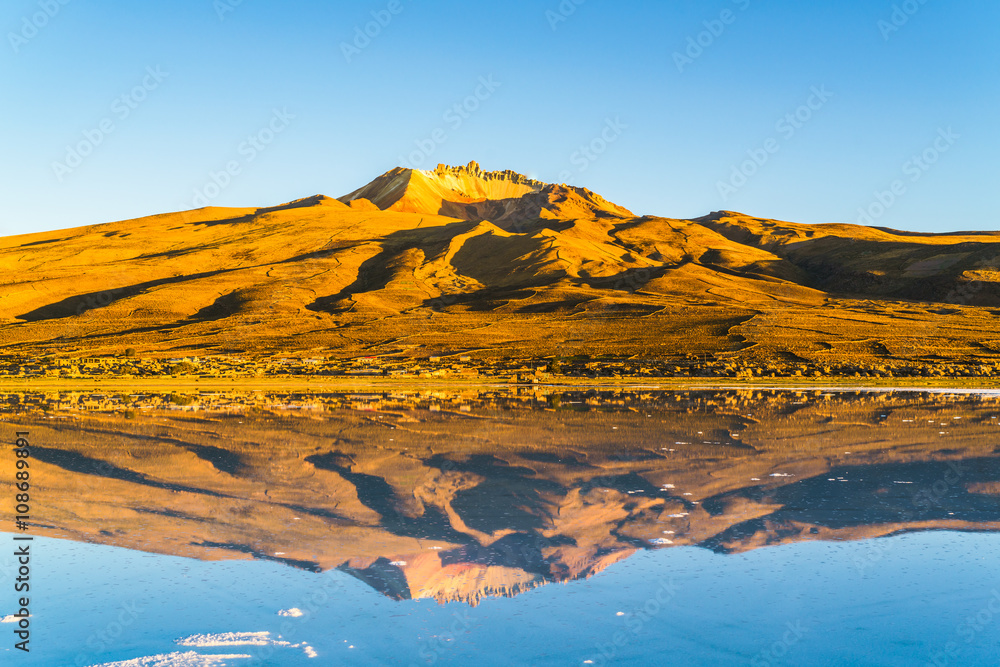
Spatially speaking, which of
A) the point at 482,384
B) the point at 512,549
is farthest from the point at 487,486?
the point at 482,384

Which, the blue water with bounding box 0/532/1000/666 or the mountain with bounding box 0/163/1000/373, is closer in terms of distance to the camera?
the blue water with bounding box 0/532/1000/666

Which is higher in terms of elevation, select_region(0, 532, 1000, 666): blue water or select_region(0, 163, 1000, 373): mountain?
select_region(0, 163, 1000, 373): mountain

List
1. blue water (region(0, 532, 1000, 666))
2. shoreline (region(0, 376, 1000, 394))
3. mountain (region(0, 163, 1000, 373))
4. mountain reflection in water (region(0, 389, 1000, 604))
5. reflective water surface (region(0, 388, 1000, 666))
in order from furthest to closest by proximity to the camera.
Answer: mountain (region(0, 163, 1000, 373)) < shoreline (region(0, 376, 1000, 394)) < mountain reflection in water (region(0, 389, 1000, 604)) < reflective water surface (region(0, 388, 1000, 666)) < blue water (region(0, 532, 1000, 666))

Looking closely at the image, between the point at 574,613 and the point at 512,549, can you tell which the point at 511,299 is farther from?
the point at 574,613

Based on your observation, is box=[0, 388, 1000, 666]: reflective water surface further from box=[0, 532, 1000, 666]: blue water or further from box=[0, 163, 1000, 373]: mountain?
box=[0, 163, 1000, 373]: mountain

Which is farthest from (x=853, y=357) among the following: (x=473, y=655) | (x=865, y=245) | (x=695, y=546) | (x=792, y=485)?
(x=865, y=245)

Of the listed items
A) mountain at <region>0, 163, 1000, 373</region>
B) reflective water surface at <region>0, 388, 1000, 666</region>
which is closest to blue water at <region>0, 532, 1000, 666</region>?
reflective water surface at <region>0, 388, 1000, 666</region>
